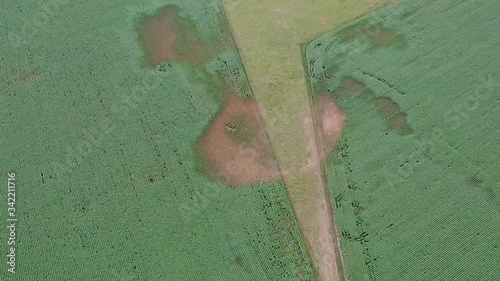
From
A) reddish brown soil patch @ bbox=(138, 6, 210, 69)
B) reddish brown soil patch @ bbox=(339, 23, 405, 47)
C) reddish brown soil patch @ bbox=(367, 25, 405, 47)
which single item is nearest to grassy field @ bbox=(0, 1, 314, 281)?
reddish brown soil patch @ bbox=(138, 6, 210, 69)

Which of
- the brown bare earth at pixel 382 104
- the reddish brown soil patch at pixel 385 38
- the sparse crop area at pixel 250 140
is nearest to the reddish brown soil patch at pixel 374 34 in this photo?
the reddish brown soil patch at pixel 385 38

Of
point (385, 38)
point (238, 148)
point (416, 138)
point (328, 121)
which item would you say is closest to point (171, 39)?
point (238, 148)

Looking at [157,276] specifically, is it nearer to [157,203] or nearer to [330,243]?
[157,203]

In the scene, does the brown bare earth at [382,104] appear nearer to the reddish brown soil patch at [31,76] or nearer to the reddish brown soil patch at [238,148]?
the reddish brown soil patch at [238,148]

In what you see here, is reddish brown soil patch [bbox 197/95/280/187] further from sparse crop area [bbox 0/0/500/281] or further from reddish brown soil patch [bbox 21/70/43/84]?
reddish brown soil patch [bbox 21/70/43/84]

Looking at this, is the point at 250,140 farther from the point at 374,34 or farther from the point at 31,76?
the point at 31,76

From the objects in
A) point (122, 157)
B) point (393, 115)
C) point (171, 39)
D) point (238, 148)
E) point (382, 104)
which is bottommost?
point (393, 115)

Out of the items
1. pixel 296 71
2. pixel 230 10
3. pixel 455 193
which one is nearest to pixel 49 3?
pixel 230 10
